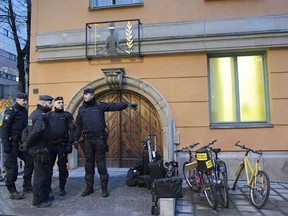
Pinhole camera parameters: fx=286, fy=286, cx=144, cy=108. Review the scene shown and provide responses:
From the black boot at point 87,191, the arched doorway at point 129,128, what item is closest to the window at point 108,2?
the arched doorway at point 129,128

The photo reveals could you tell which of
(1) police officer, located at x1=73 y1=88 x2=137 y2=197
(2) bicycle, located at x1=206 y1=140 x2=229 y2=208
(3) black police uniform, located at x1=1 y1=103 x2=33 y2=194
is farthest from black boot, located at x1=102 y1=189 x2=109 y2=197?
(2) bicycle, located at x1=206 y1=140 x2=229 y2=208

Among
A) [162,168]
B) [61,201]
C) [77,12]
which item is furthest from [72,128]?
[77,12]

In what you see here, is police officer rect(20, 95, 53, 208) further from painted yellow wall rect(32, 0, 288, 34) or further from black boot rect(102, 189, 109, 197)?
painted yellow wall rect(32, 0, 288, 34)

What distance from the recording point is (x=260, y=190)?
5.09 metres

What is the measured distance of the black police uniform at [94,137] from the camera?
18.7 ft

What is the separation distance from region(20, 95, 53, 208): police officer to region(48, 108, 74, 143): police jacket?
538 mm

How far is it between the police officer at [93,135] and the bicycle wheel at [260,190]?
9.11 feet

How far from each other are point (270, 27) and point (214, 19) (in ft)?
4.55

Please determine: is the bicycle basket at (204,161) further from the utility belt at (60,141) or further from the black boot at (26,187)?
the black boot at (26,187)

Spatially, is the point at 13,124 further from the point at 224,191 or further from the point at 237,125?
the point at 237,125

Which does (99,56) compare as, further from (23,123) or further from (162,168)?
(162,168)

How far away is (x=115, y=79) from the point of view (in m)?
7.59

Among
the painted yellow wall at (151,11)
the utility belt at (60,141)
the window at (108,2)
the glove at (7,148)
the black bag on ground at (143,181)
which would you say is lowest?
the black bag on ground at (143,181)

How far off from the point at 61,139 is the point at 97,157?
848 mm
